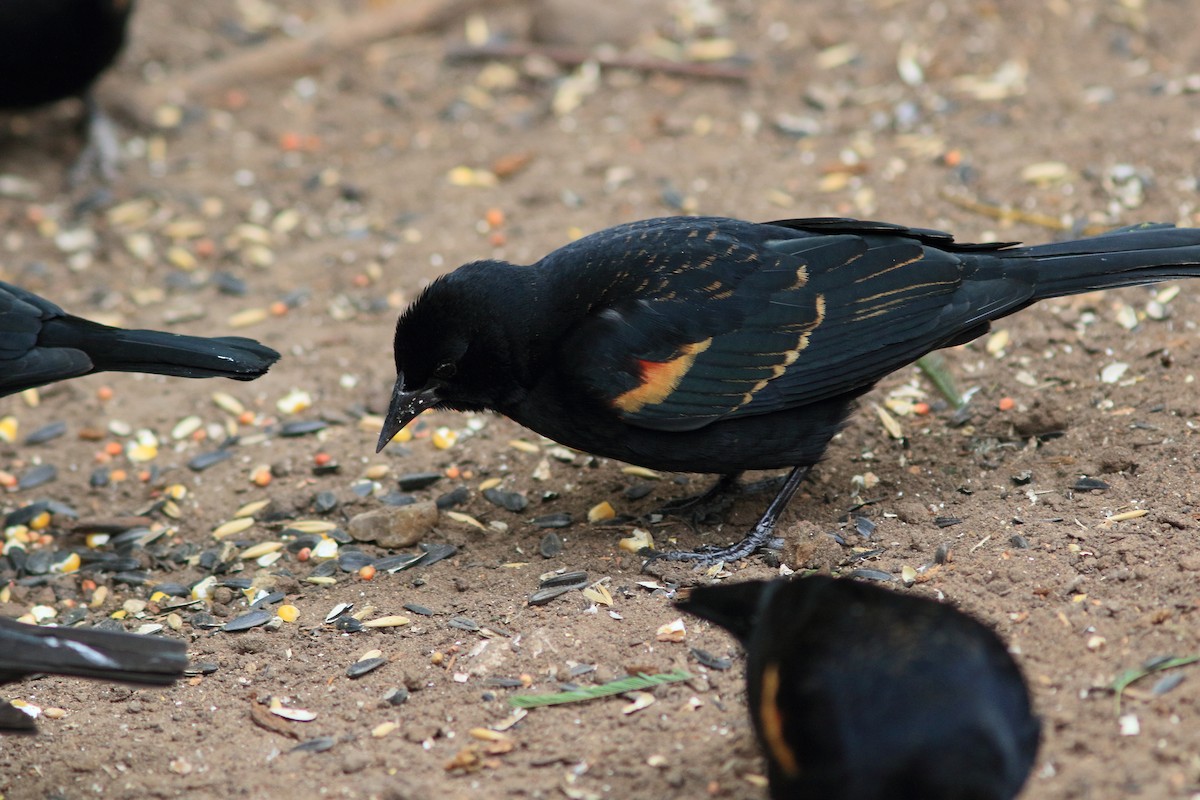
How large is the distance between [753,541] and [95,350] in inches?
106

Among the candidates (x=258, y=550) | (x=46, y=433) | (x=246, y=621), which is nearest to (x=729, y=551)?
(x=246, y=621)

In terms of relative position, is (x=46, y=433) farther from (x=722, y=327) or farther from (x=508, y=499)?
(x=722, y=327)

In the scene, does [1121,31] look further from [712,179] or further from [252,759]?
[252,759]

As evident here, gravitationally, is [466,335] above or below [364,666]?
above

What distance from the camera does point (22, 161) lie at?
8.38m

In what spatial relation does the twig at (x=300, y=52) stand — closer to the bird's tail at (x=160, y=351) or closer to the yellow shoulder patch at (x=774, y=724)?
the bird's tail at (x=160, y=351)

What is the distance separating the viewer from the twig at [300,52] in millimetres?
8672

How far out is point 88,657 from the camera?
3.47 meters

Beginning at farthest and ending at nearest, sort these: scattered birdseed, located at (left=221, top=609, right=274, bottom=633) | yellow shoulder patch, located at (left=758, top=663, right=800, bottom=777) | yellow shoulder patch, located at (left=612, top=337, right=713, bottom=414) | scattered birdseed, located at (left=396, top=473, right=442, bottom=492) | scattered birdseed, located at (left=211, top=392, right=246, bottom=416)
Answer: scattered birdseed, located at (left=211, top=392, right=246, bottom=416) < scattered birdseed, located at (left=396, top=473, right=442, bottom=492) < scattered birdseed, located at (left=221, top=609, right=274, bottom=633) < yellow shoulder patch, located at (left=612, top=337, right=713, bottom=414) < yellow shoulder patch, located at (left=758, top=663, right=800, bottom=777)

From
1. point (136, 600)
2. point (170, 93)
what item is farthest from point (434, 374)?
point (170, 93)

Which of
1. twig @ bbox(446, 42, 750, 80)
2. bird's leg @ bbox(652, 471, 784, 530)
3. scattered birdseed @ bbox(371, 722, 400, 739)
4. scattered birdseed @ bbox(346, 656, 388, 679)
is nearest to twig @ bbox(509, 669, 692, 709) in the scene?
scattered birdseed @ bbox(371, 722, 400, 739)

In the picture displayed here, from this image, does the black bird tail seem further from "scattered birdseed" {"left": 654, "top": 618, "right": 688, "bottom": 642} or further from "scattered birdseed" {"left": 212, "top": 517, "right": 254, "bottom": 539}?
"scattered birdseed" {"left": 212, "top": 517, "right": 254, "bottom": 539}

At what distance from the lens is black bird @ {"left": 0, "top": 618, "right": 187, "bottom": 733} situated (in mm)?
3449

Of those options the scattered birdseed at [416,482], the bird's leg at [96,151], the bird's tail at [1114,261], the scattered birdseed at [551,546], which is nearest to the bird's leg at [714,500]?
the scattered birdseed at [551,546]
